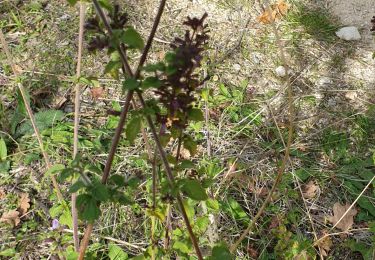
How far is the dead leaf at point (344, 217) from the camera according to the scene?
7.73ft

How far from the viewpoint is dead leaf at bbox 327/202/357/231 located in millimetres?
2357

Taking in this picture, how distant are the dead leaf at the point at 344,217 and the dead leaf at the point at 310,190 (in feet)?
0.39

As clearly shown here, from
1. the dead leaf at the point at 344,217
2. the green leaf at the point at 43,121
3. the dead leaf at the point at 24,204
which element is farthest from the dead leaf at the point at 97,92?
the dead leaf at the point at 344,217

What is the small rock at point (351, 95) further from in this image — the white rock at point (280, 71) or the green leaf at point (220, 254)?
the green leaf at point (220, 254)

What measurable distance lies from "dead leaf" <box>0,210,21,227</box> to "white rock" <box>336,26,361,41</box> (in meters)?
2.34

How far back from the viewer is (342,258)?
2.25m

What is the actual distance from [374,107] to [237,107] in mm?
771

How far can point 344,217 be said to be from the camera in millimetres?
2367

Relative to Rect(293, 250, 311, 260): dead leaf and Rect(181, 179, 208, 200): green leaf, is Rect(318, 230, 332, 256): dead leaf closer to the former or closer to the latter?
Rect(293, 250, 311, 260): dead leaf

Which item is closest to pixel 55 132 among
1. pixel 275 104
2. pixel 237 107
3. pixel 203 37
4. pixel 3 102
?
pixel 3 102

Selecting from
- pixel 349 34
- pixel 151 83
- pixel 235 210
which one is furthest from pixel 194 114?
pixel 349 34

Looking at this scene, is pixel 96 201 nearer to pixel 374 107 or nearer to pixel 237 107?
pixel 237 107

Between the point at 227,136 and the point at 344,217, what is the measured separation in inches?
28.4

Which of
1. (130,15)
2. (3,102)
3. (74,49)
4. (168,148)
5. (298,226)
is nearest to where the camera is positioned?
(298,226)
